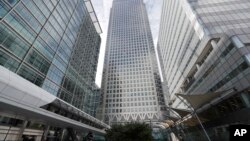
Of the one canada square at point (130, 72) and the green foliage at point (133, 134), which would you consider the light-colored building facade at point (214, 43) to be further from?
the one canada square at point (130, 72)

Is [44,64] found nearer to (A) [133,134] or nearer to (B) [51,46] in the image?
(B) [51,46]

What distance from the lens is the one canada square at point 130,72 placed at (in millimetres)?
99125

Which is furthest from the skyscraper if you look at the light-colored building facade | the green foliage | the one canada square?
the one canada square

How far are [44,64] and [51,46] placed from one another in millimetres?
5275

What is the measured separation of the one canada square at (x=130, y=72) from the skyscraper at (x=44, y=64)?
4092 cm

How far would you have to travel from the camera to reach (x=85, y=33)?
208 feet

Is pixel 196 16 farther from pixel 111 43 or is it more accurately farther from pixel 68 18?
pixel 111 43

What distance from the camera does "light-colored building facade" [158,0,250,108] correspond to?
24703mm

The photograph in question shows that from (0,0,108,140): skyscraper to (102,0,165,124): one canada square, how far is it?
4092 centimetres

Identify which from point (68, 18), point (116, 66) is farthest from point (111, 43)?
point (68, 18)

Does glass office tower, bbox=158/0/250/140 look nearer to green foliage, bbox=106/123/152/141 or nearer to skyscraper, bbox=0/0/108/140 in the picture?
green foliage, bbox=106/123/152/141

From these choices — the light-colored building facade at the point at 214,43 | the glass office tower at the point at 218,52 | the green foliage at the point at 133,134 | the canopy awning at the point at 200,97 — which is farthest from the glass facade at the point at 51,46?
the light-colored building facade at the point at 214,43

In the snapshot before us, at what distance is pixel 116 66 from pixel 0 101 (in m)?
109

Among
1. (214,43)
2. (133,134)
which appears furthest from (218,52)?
(133,134)
